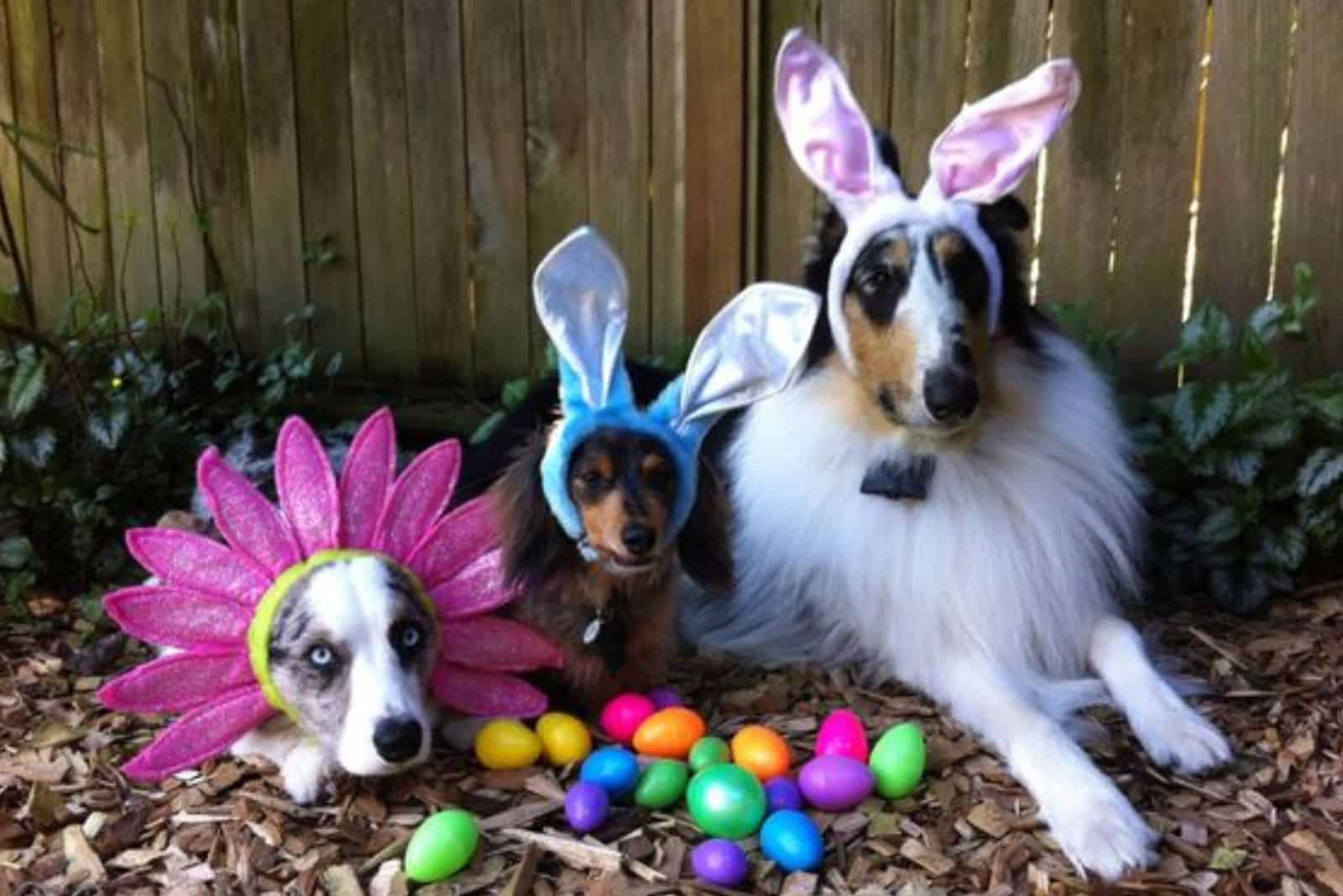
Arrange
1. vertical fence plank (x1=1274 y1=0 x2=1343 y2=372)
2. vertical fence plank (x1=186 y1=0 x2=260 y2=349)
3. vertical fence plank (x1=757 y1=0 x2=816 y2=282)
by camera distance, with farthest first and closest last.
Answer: vertical fence plank (x1=186 y1=0 x2=260 y2=349)
vertical fence plank (x1=757 y1=0 x2=816 y2=282)
vertical fence plank (x1=1274 y1=0 x2=1343 y2=372)

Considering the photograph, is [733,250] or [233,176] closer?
[733,250]

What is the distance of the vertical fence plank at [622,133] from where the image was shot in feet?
13.3

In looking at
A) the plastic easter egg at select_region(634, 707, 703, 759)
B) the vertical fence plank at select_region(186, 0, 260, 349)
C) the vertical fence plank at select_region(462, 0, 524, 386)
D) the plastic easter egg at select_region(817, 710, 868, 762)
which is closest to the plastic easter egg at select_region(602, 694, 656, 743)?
the plastic easter egg at select_region(634, 707, 703, 759)

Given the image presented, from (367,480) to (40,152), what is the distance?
2.91m

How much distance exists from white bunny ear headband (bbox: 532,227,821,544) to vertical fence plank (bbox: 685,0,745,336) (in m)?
1.69

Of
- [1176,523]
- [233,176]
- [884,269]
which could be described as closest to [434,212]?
[233,176]

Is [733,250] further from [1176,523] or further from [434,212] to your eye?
[1176,523]

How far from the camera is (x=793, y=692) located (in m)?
2.86

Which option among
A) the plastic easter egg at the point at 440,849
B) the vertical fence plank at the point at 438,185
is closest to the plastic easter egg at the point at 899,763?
the plastic easter egg at the point at 440,849

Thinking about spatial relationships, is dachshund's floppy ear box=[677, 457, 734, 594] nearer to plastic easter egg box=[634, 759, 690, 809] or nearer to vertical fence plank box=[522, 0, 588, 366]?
plastic easter egg box=[634, 759, 690, 809]

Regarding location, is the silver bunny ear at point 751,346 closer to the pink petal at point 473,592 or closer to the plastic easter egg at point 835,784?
the pink petal at point 473,592

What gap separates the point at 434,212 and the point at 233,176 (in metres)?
0.77

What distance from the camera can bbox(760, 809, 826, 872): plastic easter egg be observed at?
2.16 m

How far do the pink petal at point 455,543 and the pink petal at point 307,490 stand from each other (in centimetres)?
19
